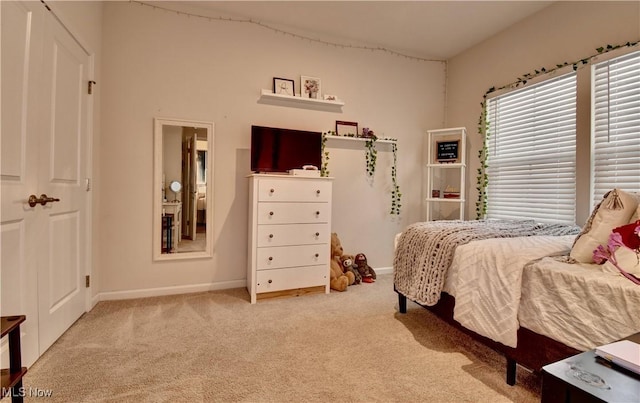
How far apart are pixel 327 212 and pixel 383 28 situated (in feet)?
6.95

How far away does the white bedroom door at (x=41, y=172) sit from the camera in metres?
1.50

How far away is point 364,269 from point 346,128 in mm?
1635

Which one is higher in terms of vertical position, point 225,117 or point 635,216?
point 225,117

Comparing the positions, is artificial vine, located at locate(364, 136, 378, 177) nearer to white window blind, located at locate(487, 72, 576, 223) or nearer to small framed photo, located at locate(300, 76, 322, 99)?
small framed photo, located at locate(300, 76, 322, 99)

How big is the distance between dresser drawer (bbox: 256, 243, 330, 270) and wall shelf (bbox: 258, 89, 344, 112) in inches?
60.3

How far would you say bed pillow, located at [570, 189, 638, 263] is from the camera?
4.78ft

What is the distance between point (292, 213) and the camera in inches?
113

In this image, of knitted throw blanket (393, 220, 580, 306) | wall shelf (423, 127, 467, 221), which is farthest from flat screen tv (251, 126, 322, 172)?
wall shelf (423, 127, 467, 221)

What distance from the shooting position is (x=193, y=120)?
297 centimetres

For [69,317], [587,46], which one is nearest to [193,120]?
[69,317]

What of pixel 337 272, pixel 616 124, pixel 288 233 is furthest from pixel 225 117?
pixel 616 124

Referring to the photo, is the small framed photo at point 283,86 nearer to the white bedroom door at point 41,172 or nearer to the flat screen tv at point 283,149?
the flat screen tv at point 283,149

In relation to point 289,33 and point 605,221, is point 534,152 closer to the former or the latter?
point 605,221

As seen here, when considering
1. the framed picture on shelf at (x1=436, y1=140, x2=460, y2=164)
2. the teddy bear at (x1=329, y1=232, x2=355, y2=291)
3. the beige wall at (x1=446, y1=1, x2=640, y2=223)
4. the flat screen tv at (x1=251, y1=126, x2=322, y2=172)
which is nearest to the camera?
the beige wall at (x1=446, y1=1, x2=640, y2=223)
